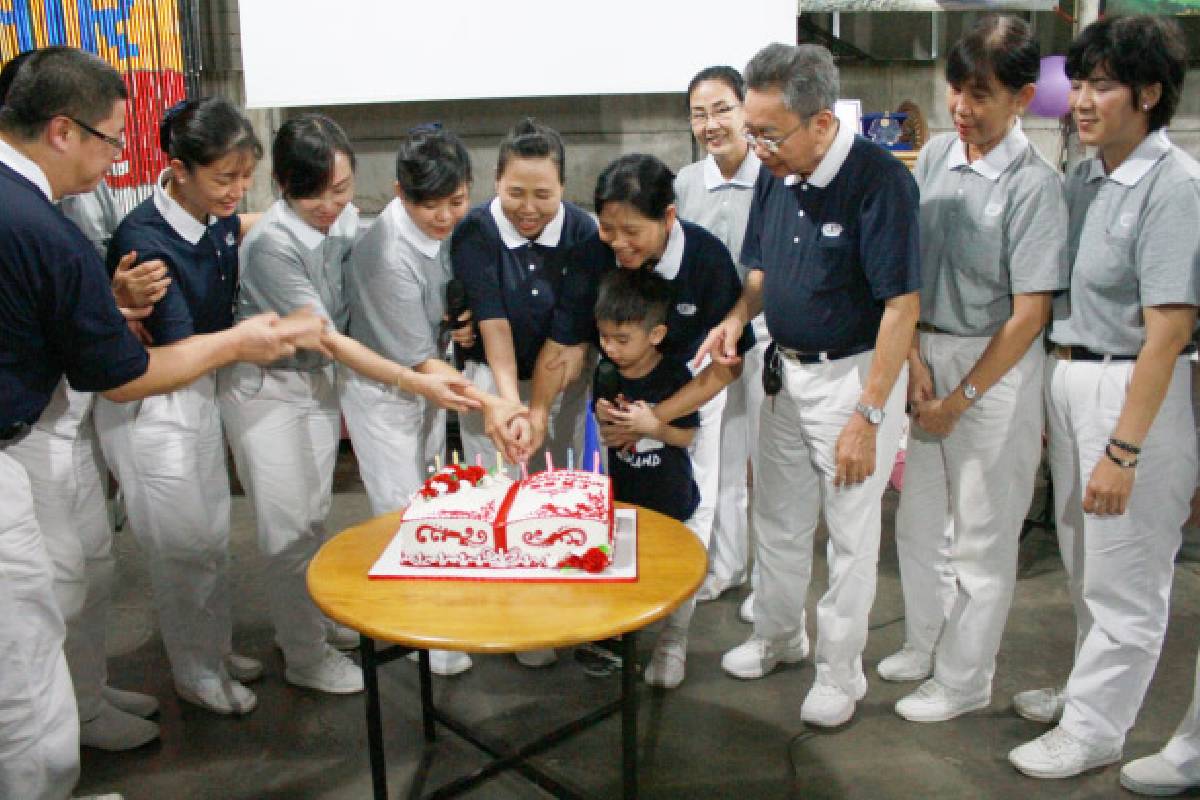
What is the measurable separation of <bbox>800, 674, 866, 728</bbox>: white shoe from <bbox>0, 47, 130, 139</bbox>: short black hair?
2086 mm

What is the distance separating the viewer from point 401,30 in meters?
4.92

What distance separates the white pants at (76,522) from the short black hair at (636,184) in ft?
4.19

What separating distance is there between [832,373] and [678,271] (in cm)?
47

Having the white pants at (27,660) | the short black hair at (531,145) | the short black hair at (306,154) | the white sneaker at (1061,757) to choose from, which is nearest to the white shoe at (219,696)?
the white pants at (27,660)

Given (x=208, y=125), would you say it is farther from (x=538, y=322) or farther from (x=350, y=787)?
(x=350, y=787)

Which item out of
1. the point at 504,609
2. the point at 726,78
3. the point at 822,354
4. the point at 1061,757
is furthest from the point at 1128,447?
the point at 726,78

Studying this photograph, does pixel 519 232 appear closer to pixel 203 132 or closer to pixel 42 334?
pixel 203 132

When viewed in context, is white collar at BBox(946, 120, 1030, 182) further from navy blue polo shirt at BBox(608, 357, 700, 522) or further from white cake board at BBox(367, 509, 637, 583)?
white cake board at BBox(367, 509, 637, 583)

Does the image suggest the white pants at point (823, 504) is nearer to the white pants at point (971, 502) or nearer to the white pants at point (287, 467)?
the white pants at point (971, 502)

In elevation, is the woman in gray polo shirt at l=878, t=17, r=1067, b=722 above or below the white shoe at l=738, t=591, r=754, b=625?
above

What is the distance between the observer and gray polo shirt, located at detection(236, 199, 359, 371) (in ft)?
8.12

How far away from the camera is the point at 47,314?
1825 mm

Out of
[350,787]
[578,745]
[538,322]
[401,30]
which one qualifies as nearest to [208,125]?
[538,322]

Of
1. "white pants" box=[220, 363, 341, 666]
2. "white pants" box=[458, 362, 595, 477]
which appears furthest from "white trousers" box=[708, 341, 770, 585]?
"white pants" box=[220, 363, 341, 666]
